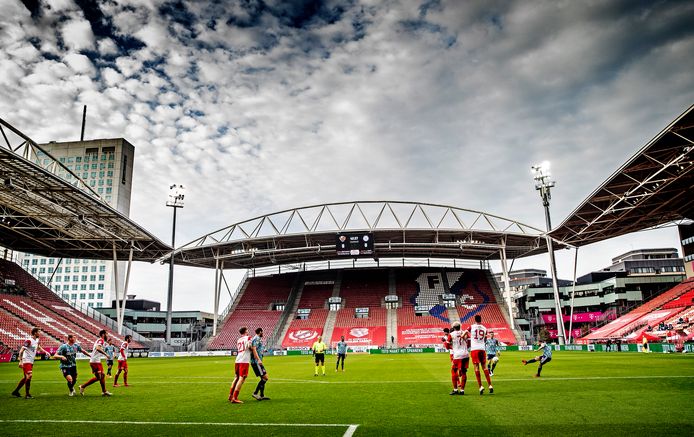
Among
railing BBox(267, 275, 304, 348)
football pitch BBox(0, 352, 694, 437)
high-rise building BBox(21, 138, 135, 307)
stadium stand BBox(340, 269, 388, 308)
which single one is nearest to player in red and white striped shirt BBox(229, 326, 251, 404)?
football pitch BBox(0, 352, 694, 437)

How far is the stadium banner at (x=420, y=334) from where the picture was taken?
2201 inches

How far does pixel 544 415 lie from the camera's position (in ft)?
27.2

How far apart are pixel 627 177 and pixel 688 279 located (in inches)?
914

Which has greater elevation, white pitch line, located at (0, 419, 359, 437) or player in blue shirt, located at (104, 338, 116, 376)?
player in blue shirt, located at (104, 338, 116, 376)

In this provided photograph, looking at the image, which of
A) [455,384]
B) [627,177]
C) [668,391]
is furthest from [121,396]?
[627,177]

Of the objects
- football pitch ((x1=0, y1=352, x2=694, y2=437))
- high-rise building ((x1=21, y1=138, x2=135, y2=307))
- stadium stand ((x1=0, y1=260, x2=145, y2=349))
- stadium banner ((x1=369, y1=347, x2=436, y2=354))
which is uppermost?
high-rise building ((x1=21, y1=138, x2=135, y2=307))

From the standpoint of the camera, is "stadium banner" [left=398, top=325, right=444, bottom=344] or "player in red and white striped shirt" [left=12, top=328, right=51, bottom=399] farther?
"stadium banner" [left=398, top=325, right=444, bottom=344]

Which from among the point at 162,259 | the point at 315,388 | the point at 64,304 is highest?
the point at 162,259

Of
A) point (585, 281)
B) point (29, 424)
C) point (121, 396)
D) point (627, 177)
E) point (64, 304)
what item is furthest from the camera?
point (585, 281)

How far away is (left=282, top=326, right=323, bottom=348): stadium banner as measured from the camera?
57984mm

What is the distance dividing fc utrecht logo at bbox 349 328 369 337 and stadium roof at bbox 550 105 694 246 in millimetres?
25429

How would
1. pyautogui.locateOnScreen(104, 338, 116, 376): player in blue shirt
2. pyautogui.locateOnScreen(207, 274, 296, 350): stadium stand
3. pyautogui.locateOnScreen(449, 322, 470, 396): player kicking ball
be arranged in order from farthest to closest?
pyautogui.locateOnScreen(207, 274, 296, 350): stadium stand < pyautogui.locateOnScreen(104, 338, 116, 376): player in blue shirt < pyautogui.locateOnScreen(449, 322, 470, 396): player kicking ball

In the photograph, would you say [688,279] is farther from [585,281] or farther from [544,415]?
[544,415]

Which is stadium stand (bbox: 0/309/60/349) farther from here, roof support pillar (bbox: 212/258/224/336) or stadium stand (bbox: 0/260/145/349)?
roof support pillar (bbox: 212/258/224/336)
